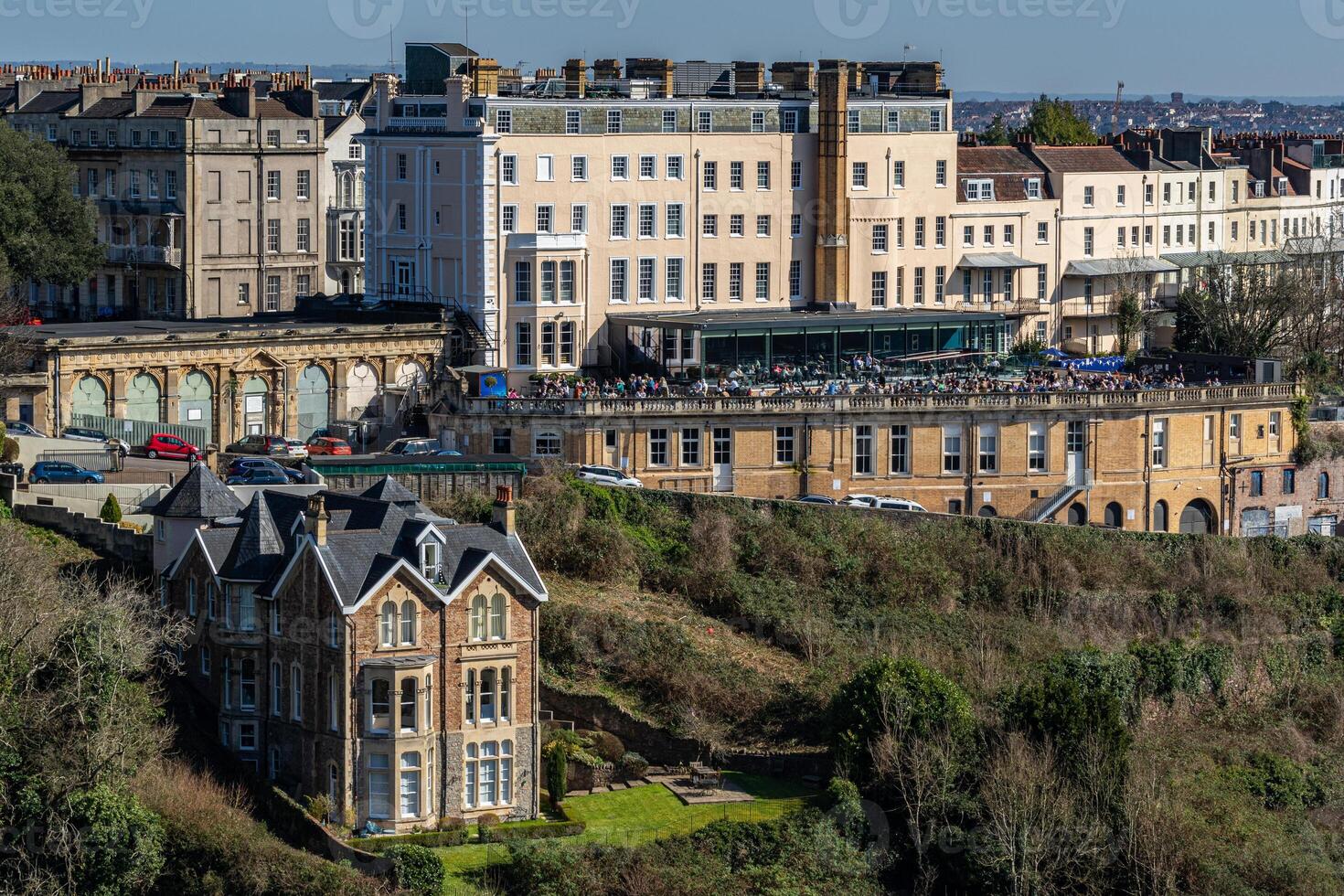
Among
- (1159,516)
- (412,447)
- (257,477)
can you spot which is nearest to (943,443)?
(1159,516)

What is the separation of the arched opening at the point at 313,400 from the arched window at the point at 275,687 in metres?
22.1

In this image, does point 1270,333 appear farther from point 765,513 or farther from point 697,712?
point 697,712

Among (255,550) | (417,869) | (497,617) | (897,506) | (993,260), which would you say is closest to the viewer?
(417,869)

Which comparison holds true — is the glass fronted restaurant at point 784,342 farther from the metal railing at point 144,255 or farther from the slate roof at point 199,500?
the slate roof at point 199,500

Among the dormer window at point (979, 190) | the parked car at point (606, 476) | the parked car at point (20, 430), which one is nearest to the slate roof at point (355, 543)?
the parked car at point (606, 476)

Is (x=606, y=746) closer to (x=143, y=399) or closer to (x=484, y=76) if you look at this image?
(x=143, y=399)

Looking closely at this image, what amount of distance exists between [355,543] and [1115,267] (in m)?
50.4

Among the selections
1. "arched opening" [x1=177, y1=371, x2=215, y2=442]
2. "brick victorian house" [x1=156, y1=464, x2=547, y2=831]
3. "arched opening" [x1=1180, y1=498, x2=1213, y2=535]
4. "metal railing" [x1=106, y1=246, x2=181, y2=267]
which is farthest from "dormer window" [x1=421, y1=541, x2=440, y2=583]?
"metal railing" [x1=106, y1=246, x2=181, y2=267]

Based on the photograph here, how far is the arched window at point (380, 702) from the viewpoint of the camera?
191ft

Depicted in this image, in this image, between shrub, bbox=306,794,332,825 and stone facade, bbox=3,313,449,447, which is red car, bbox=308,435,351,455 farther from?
shrub, bbox=306,794,332,825

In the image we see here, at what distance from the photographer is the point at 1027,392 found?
273ft

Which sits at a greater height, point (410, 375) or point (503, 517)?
point (410, 375)

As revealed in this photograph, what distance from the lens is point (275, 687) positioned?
60188mm

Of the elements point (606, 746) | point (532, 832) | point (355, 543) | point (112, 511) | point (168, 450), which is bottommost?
point (532, 832)
